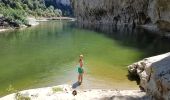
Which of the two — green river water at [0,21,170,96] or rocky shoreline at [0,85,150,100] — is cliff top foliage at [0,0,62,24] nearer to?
green river water at [0,21,170,96]

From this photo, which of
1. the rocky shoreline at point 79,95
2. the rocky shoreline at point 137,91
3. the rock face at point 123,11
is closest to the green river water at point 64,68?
the rocky shoreline at point 137,91

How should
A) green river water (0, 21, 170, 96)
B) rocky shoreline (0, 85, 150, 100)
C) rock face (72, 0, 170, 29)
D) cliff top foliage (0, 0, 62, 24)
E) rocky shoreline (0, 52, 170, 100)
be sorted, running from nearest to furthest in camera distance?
rocky shoreline (0, 52, 170, 100)
rocky shoreline (0, 85, 150, 100)
green river water (0, 21, 170, 96)
rock face (72, 0, 170, 29)
cliff top foliage (0, 0, 62, 24)

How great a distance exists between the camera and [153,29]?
206ft

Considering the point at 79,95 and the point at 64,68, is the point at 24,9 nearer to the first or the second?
the point at 64,68

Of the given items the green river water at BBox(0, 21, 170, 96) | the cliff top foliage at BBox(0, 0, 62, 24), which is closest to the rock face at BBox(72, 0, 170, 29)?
the green river water at BBox(0, 21, 170, 96)

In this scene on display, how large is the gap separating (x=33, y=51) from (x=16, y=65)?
961 cm

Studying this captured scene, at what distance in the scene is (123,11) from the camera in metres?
83.3

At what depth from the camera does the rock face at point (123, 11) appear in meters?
55.2

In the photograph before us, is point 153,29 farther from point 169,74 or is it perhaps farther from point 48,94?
point 169,74

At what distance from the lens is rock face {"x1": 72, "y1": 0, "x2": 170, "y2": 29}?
55219mm

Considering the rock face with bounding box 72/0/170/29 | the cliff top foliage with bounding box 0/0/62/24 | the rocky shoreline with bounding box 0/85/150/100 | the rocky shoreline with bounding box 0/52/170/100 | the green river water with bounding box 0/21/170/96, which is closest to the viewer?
the rocky shoreline with bounding box 0/52/170/100

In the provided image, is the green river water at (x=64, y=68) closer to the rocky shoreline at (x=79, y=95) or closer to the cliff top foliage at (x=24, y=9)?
the rocky shoreline at (x=79, y=95)

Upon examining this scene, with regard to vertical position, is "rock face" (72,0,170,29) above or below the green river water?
above

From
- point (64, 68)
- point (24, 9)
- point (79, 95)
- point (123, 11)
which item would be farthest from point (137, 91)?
point (24, 9)
